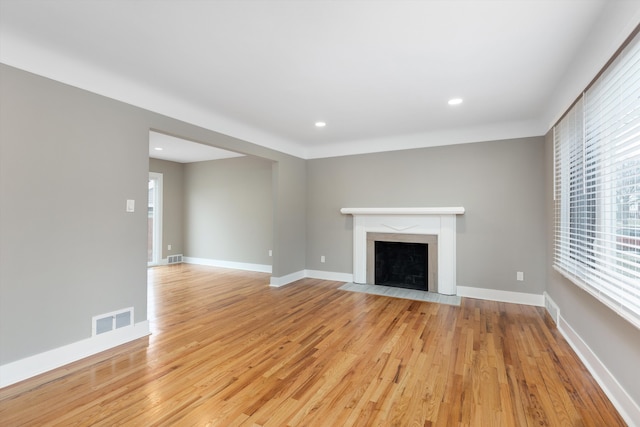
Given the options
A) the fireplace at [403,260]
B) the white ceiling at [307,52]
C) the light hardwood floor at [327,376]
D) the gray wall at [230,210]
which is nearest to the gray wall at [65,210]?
the white ceiling at [307,52]

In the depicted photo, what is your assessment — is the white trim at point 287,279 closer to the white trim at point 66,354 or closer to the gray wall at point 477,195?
the gray wall at point 477,195

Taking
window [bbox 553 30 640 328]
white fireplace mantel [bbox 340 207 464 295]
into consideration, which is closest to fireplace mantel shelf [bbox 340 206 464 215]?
white fireplace mantel [bbox 340 207 464 295]

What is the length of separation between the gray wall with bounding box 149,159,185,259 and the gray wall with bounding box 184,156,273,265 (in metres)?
0.14

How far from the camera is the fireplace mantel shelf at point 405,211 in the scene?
4304mm

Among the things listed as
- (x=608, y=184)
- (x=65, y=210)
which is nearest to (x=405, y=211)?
(x=608, y=184)

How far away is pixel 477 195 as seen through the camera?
4.29 m

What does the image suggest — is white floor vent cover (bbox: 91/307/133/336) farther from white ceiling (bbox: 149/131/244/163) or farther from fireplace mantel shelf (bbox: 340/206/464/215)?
fireplace mantel shelf (bbox: 340/206/464/215)

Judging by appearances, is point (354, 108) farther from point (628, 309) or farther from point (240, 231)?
point (240, 231)

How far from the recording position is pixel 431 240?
14.9ft

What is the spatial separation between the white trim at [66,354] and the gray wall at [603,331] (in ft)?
12.5

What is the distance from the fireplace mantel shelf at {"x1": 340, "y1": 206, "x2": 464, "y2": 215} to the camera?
169 inches

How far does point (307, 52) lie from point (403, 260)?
142 inches

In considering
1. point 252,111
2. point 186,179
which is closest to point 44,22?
point 252,111

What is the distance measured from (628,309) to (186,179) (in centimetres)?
777
